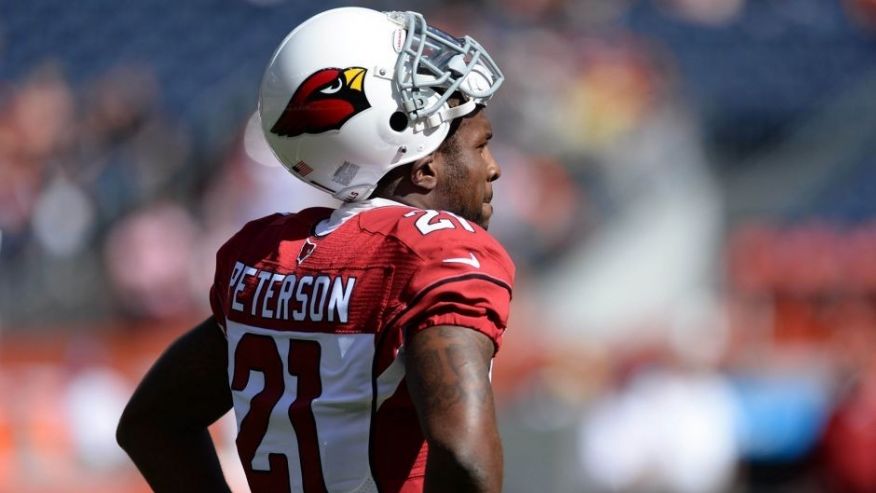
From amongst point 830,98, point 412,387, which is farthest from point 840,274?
point 412,387

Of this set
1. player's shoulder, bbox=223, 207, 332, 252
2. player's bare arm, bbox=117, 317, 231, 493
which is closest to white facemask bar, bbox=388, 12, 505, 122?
player's shoulder, bbox=223, 207, 332, 252

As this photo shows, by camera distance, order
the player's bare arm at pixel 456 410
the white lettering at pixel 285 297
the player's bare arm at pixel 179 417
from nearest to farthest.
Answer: the player's bare arm at pixel 456 410 → the white lettering at pixel 285 297 → the player's bare arm at pixel 179 417

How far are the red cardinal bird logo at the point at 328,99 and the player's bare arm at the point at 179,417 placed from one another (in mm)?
513

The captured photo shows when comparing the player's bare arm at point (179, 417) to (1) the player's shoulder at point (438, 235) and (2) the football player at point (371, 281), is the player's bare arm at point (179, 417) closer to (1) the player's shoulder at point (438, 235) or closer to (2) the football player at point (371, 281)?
(2) the football player at point (371, 281)

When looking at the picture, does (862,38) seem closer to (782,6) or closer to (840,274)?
(782,6)

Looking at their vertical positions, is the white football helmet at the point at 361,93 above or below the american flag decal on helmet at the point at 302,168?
above

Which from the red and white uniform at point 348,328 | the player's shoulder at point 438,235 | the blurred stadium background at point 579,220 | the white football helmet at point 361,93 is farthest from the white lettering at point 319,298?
the blurred stadium background at point 579,220

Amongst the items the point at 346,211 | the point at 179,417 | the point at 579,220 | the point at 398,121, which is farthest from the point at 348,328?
the point at 579,220

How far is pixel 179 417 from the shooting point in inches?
105

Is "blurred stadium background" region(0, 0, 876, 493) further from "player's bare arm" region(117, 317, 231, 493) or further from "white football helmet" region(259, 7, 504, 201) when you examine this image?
"white football helmet" region(259, 7, 504, 201)

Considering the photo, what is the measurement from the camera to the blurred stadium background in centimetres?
770

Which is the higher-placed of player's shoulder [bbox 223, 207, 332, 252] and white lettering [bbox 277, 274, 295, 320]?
player's shoulder [bbox 223, 207, 332, 252]

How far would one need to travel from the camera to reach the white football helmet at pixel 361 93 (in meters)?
2.30

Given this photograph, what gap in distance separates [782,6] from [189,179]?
6628mm
